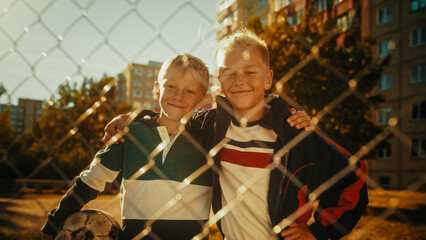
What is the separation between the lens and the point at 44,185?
12.2 metres

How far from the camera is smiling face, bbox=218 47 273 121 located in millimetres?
1659

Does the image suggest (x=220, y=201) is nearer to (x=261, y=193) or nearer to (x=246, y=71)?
(x=261, y=193)

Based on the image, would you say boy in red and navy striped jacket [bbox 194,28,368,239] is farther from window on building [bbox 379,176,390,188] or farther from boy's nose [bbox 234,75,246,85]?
window on building [bbox 379,176,390,188]

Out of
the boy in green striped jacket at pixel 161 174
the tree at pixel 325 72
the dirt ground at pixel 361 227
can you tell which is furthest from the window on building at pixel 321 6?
the boy in green striped jacket at pixel 161 174

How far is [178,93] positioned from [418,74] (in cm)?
1255

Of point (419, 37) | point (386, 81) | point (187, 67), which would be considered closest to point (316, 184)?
point (187, 67)

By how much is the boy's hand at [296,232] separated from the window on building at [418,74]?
40.2 ft

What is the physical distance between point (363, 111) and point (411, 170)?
7447 mm

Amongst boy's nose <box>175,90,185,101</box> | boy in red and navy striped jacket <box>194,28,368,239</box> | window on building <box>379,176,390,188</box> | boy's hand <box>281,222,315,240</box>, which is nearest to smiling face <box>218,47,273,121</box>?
boy in red and navy striped jacket <box>194,28,368,239</box>

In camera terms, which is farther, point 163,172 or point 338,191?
point 163,172

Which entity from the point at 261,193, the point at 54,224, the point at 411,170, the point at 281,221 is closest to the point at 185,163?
the point at 261,193

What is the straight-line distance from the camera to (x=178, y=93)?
1670mm

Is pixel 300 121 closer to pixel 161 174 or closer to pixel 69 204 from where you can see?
pixel 161 174

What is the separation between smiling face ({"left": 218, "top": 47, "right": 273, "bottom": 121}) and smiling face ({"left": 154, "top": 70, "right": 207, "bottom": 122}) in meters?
0.16
